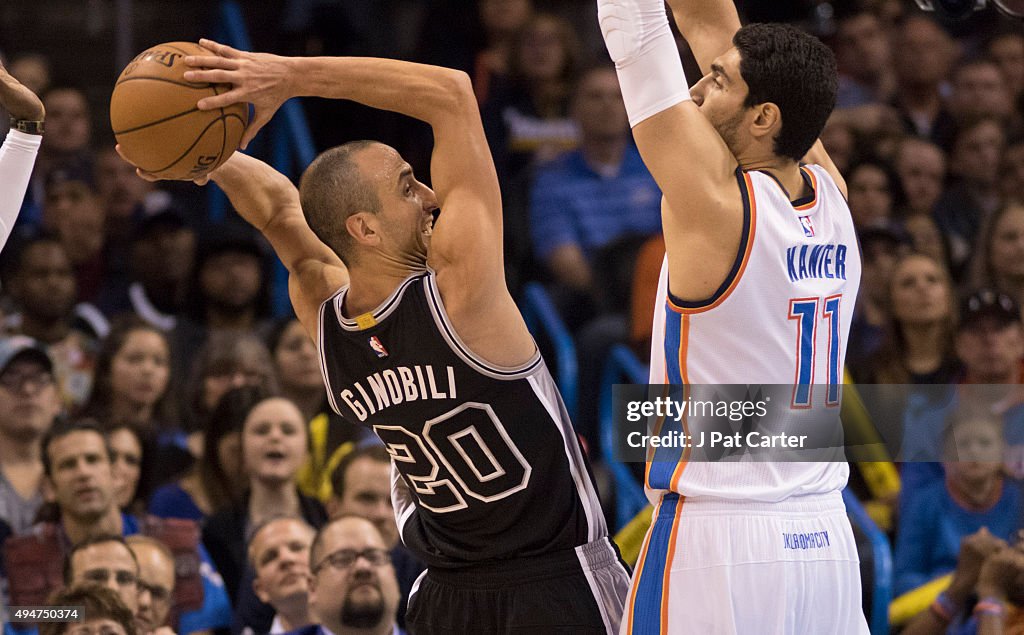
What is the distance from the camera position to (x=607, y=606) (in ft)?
11.9

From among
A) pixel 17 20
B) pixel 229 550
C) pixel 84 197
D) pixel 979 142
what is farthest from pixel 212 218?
pixel 979 142

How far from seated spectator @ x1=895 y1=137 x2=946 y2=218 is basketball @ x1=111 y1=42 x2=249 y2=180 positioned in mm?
5327

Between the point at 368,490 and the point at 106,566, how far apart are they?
3.91 feet

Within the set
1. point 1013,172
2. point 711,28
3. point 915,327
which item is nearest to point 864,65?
point 1013,172

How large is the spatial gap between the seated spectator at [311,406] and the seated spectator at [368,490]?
0.30 meters

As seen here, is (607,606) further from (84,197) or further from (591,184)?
(84,197)

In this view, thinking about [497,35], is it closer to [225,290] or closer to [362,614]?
[225,290]

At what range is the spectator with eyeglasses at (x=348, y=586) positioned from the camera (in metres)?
5.32

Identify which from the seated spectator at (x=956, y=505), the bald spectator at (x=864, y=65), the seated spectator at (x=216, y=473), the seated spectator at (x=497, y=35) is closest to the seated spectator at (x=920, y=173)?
the bald spectator at (x=864, y=65)

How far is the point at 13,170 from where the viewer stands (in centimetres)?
396

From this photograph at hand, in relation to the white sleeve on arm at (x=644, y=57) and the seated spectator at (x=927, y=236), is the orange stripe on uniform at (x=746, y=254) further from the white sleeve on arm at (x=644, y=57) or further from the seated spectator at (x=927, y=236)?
the seated spectator at (x=927, y=236)

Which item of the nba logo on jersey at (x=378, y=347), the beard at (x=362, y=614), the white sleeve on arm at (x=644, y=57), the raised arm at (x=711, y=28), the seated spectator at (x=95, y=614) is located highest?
the raised arm at (x=711, y=28)

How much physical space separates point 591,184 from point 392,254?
4.42 meters

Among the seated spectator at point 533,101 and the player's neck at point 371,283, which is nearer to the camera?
the player's neck at point 371,283
